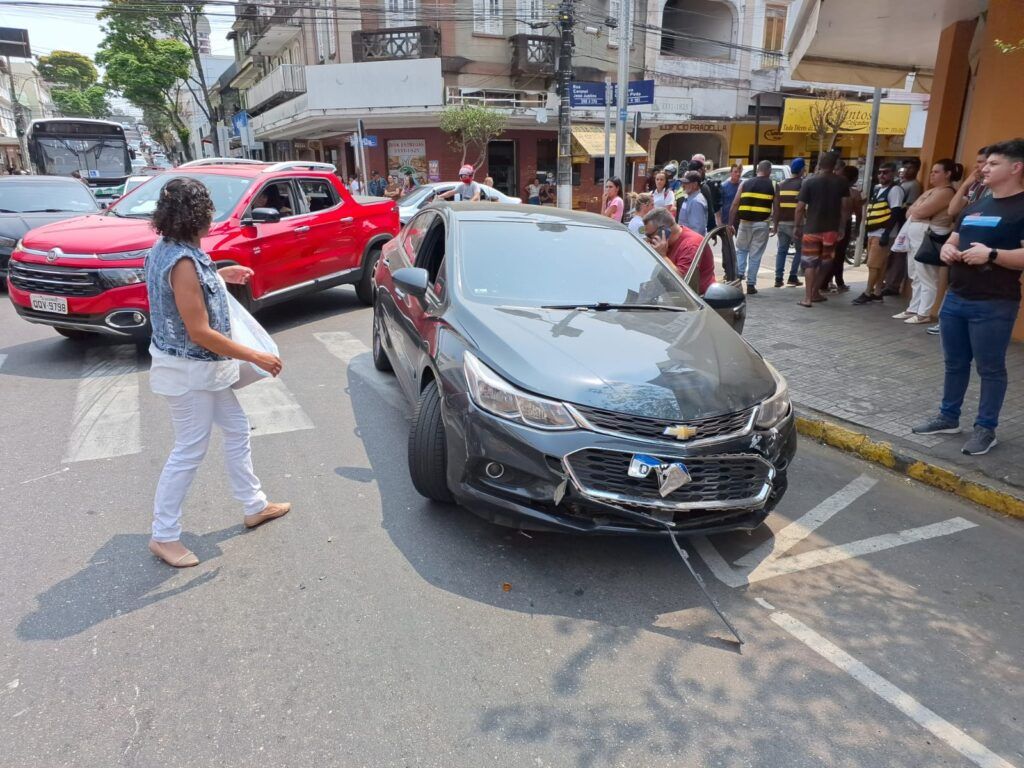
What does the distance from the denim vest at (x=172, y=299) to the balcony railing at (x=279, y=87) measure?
A: 27.2 metres

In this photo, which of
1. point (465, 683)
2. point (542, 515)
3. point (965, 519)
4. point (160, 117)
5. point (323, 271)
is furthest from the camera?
point (160, 117)

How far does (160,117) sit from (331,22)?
30341 millimetres

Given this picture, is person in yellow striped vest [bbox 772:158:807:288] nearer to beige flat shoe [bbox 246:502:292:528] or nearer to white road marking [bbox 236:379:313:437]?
white road marking [bbox 236:379:313:437]

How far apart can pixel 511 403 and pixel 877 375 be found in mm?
4459

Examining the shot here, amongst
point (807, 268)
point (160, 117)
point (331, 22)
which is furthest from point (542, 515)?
point (160, 117)

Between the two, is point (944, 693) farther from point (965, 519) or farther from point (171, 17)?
point (171, 17)

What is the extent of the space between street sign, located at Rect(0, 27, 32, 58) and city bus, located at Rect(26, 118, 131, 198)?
939cm

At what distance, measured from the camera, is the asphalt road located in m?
2.37

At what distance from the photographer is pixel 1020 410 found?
17.1ft

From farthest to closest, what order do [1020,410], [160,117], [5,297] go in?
[160,117]
[5,297]
[1020,410]

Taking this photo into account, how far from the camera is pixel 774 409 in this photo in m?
3.41

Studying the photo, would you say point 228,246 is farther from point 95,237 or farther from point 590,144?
point 590,144

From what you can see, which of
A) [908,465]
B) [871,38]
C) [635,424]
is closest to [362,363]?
[635,424]

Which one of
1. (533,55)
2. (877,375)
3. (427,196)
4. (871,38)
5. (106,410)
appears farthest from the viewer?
(533,55)
